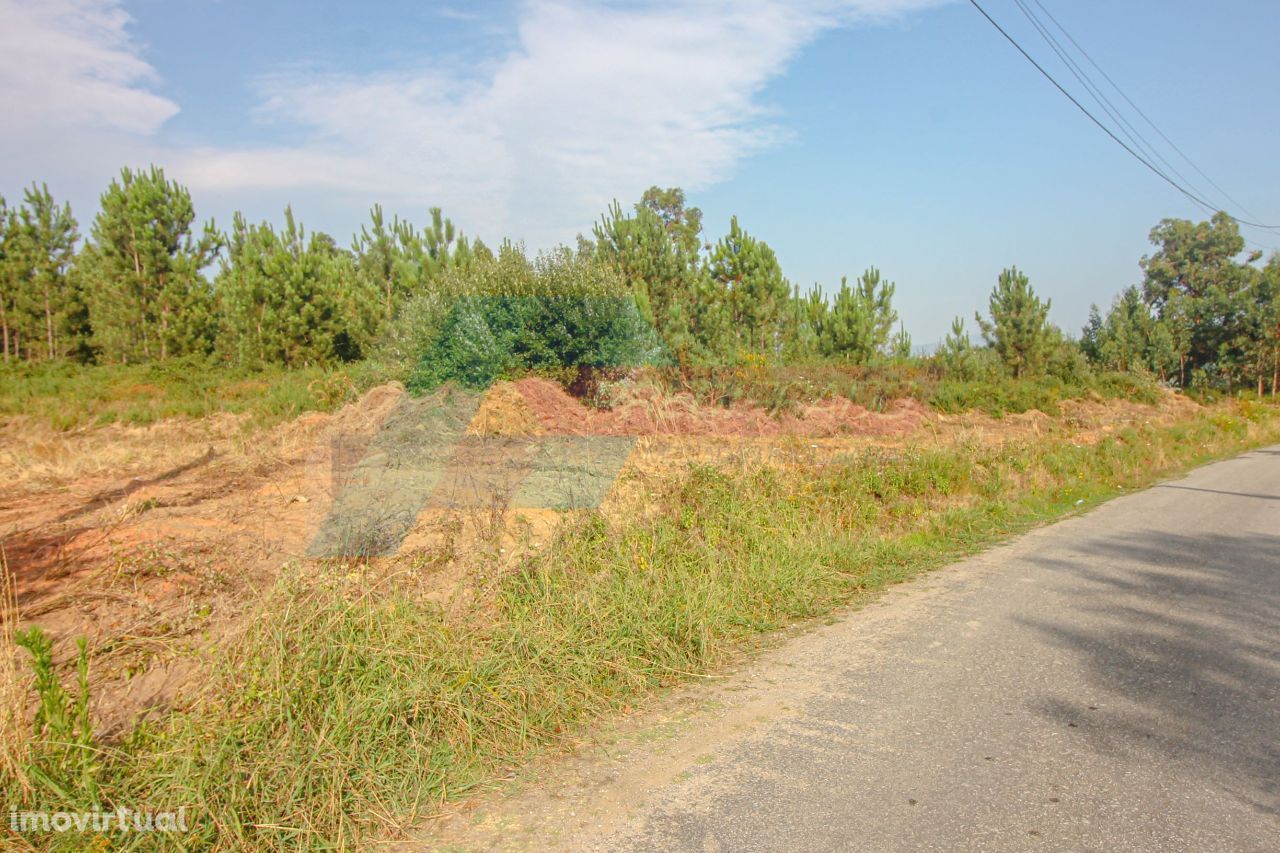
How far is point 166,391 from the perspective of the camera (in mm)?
22328

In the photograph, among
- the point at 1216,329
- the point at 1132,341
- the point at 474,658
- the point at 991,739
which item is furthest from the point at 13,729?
the point at 1216,329

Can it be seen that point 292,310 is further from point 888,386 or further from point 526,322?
point 888,386

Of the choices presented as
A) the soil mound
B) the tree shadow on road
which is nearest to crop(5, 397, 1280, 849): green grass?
the tree shadow on road

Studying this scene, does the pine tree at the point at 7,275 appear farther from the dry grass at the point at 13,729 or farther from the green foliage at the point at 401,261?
the dry grass at the point at 13,729

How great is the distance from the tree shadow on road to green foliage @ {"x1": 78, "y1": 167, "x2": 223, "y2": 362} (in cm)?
2749

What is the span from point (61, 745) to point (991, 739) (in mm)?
4111

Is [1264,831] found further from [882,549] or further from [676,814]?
[882,549]

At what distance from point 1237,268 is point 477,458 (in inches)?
2049

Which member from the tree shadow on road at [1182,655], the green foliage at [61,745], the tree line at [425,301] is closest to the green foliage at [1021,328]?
the tree line at [425,301]

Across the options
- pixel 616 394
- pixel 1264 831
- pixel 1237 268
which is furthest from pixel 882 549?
pixel 1237 268

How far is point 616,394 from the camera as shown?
1975cm

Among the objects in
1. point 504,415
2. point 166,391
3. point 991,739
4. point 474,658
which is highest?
point 166,391

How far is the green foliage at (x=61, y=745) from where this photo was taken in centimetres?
318

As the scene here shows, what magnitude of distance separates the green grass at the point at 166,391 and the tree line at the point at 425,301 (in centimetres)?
140
